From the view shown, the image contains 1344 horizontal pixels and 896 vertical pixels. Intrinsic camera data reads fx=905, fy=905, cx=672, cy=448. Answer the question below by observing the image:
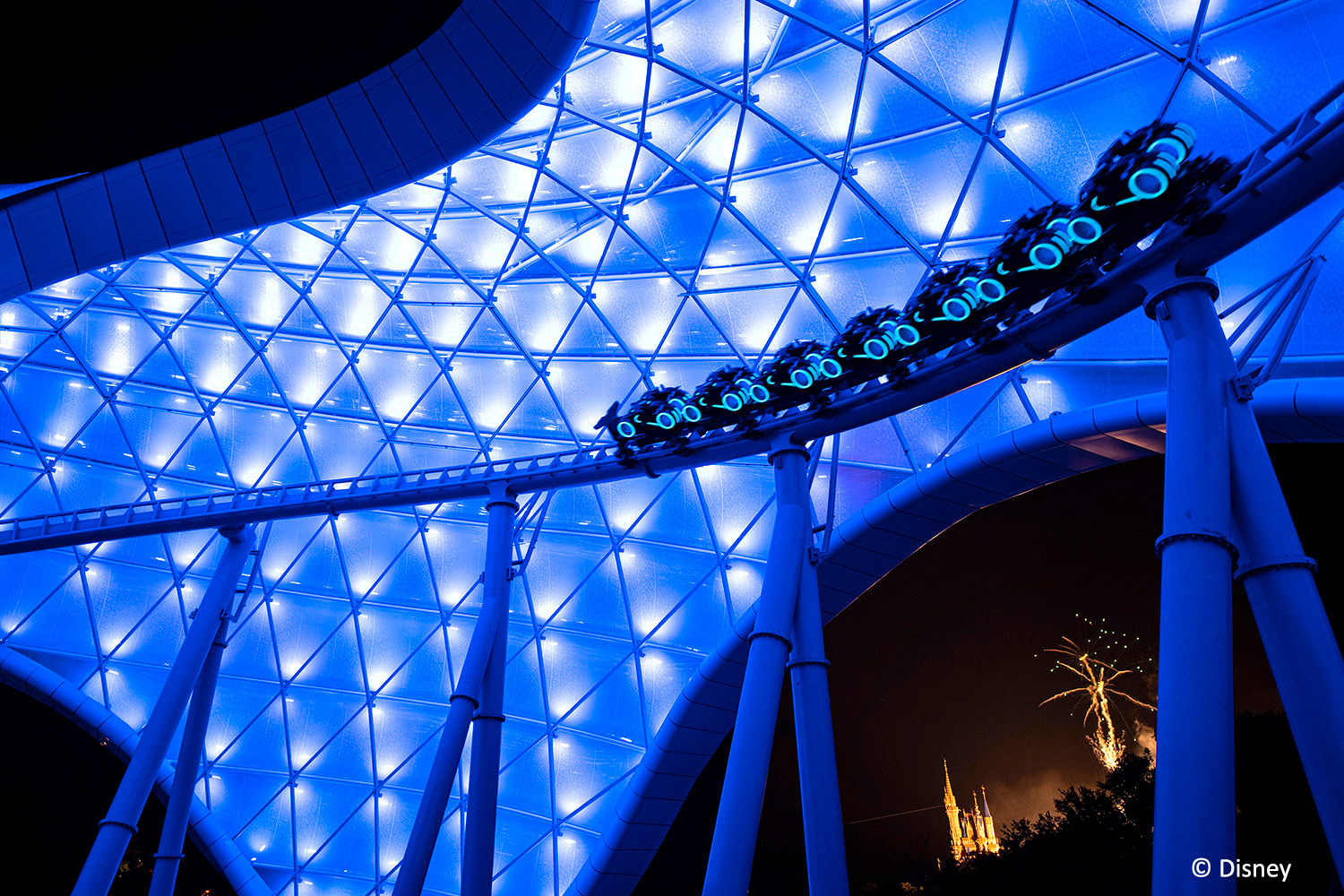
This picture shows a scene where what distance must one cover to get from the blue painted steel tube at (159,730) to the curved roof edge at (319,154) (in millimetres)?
16392

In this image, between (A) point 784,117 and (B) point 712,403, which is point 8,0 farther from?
(A) point 784,117

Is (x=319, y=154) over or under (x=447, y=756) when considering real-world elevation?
over

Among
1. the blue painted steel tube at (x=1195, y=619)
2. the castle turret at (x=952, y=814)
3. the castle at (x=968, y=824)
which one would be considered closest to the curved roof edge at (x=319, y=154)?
the blue painted steel tube at (x=1195, y=619)

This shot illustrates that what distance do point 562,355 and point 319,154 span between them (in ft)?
65.2

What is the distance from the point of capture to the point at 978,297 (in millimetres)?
19391

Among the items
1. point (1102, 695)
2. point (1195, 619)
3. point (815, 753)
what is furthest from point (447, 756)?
point (1102, 695)

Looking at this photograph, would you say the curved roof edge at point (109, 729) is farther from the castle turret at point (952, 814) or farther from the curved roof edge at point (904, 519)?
the castle turret at point (952, 814)

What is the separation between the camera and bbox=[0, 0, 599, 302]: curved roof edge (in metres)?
13.1

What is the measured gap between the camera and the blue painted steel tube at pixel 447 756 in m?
21.4

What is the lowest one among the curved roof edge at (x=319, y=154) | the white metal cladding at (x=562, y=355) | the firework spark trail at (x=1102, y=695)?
the firework spark trail at (x=1102, y=695)

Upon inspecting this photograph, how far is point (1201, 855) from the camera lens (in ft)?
33.2

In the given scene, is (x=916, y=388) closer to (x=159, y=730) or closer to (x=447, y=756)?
(x=447, y=756)

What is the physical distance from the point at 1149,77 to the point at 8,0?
71.4ft

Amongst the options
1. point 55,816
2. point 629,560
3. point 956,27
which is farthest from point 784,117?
point 55,816
